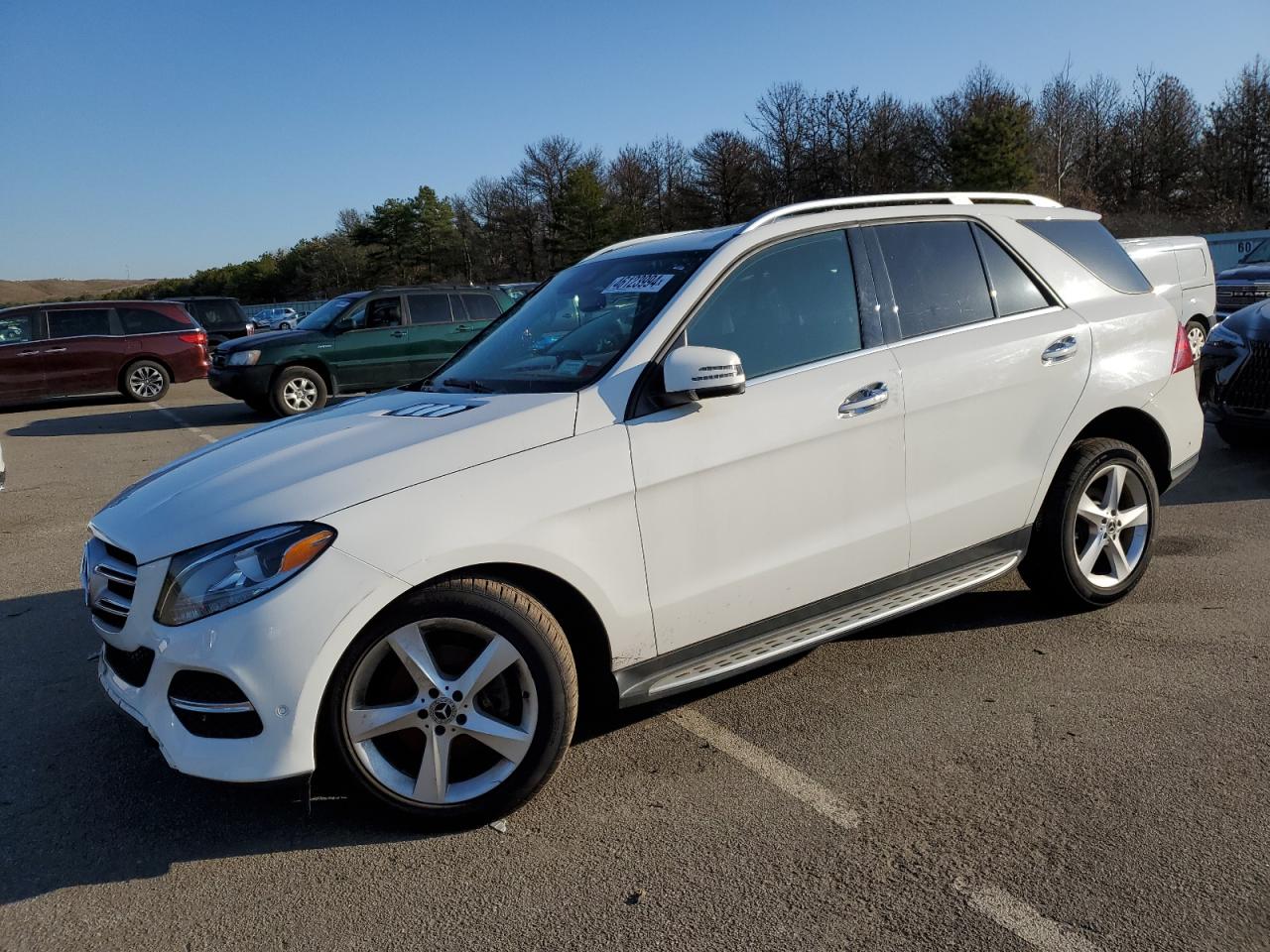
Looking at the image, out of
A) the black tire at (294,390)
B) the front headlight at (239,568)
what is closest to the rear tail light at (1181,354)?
the front headlight at (239,568)

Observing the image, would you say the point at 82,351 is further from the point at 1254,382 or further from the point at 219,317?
the point at 1254,382

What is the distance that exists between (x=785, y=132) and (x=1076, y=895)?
2744 inches

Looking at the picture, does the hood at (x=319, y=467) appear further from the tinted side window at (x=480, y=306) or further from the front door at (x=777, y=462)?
the tinted side window at (x=480, y=306)

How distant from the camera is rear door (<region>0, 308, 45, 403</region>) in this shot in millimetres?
16438

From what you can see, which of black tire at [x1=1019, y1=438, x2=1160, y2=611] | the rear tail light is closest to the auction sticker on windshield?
black tire at [x1=1019, y1=438, x2=1160, y2=611]

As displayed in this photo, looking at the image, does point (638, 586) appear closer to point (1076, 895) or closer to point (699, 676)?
point (699, 676)

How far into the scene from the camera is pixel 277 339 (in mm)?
14523

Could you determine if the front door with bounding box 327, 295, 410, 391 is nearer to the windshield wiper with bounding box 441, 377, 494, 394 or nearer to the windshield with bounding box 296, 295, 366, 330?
the windshield with bounding box 296, 295, 366, 330

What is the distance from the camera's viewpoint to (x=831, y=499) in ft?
12.0

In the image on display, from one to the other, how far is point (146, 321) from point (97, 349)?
95cm

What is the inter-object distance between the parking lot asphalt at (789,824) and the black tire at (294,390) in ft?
33.3

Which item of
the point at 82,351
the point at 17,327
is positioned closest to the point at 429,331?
the point at 82,351

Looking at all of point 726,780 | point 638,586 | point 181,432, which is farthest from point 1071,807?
point 181,432

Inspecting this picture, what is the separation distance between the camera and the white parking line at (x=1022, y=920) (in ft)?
7.97
